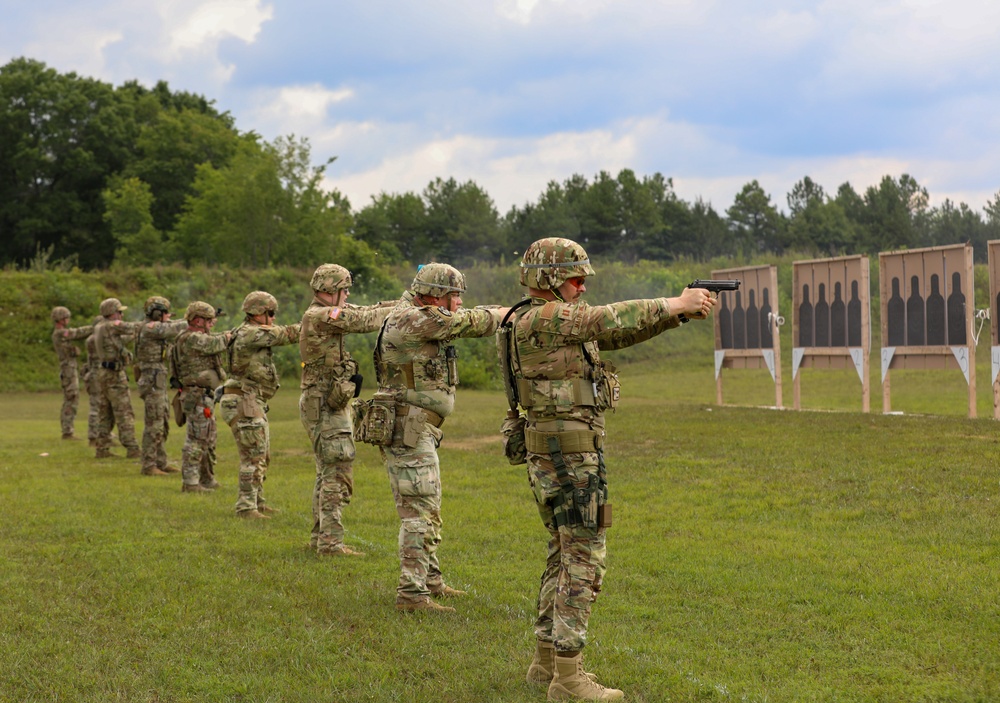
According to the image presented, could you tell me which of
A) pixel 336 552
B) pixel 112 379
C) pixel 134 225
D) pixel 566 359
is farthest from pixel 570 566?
pixel 134 225

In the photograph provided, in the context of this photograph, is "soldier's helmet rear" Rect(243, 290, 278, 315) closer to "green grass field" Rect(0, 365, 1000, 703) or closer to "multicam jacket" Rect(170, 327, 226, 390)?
"green grass field" Rect(0, 365, 1000, 703)

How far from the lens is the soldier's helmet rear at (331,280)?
920 centimetres

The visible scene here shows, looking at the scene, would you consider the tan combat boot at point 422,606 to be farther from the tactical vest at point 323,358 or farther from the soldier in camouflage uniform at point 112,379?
the soldier in camouflage uniform at point 112,379

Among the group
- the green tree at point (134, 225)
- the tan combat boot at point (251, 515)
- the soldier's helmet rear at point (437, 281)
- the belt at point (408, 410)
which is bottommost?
the tan combat boot at point (251, 515)

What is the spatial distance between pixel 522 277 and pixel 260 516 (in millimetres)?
6700

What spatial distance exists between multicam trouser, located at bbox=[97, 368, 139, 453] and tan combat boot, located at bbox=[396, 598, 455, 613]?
11.2m

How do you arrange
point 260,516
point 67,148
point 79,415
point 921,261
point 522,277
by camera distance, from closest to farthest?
point 522,277
point 260,516
point 921,261
point 79,415
point 67,148

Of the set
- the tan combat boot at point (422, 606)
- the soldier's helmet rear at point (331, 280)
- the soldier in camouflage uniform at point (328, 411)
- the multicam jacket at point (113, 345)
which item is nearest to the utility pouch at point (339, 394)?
the soldier in camouflage uniform at point (328, 411)

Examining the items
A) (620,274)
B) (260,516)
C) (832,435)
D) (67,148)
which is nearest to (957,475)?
(832,435)

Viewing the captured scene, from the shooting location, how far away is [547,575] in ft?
19.6

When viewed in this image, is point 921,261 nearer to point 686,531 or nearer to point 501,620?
point 686,531

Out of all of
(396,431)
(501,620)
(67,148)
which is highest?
(67,148)

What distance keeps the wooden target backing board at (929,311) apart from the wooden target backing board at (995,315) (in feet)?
0.98

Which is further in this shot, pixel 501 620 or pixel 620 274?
pixel 620 274
